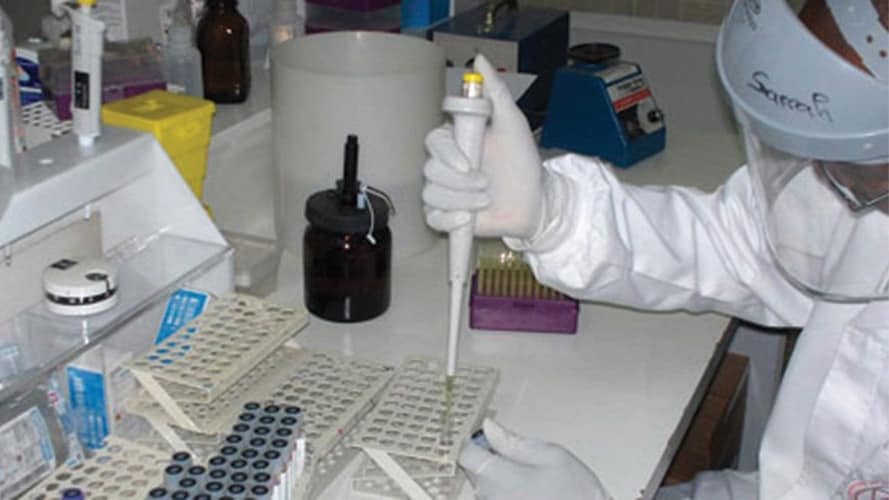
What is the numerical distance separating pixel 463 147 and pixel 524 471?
358 millimetres

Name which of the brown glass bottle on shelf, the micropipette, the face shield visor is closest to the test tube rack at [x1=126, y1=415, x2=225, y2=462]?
the micropipette

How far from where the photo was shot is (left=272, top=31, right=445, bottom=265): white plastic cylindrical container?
164 centimetres

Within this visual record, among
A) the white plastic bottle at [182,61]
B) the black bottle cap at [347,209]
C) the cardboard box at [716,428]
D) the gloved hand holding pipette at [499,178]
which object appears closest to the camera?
the gloved hand holding pipette at [499,178]

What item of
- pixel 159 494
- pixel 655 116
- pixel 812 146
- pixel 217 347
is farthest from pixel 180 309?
pixel 655 116

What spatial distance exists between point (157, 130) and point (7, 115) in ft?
0.71

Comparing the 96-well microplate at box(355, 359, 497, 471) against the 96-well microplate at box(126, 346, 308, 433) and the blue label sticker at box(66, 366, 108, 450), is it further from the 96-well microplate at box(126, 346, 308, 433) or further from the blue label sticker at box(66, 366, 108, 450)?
the blue label sticker at box(66, 366, 108, 450)

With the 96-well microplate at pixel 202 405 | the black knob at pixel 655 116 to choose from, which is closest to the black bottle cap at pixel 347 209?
Result: the 96-well microplate at pixel 202 405

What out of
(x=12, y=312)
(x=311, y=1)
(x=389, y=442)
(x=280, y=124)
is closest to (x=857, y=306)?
(x=389, y=442)

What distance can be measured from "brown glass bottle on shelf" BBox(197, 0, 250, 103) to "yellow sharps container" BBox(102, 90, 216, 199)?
0.41 metres

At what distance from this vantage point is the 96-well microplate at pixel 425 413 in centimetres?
120

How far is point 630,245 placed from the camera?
157cm

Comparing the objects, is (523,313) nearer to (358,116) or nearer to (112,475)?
(358,116)

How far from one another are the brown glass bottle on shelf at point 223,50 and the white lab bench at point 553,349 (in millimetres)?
36

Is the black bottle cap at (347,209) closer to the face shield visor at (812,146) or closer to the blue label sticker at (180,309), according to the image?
the blue label sticker at (180,309)
